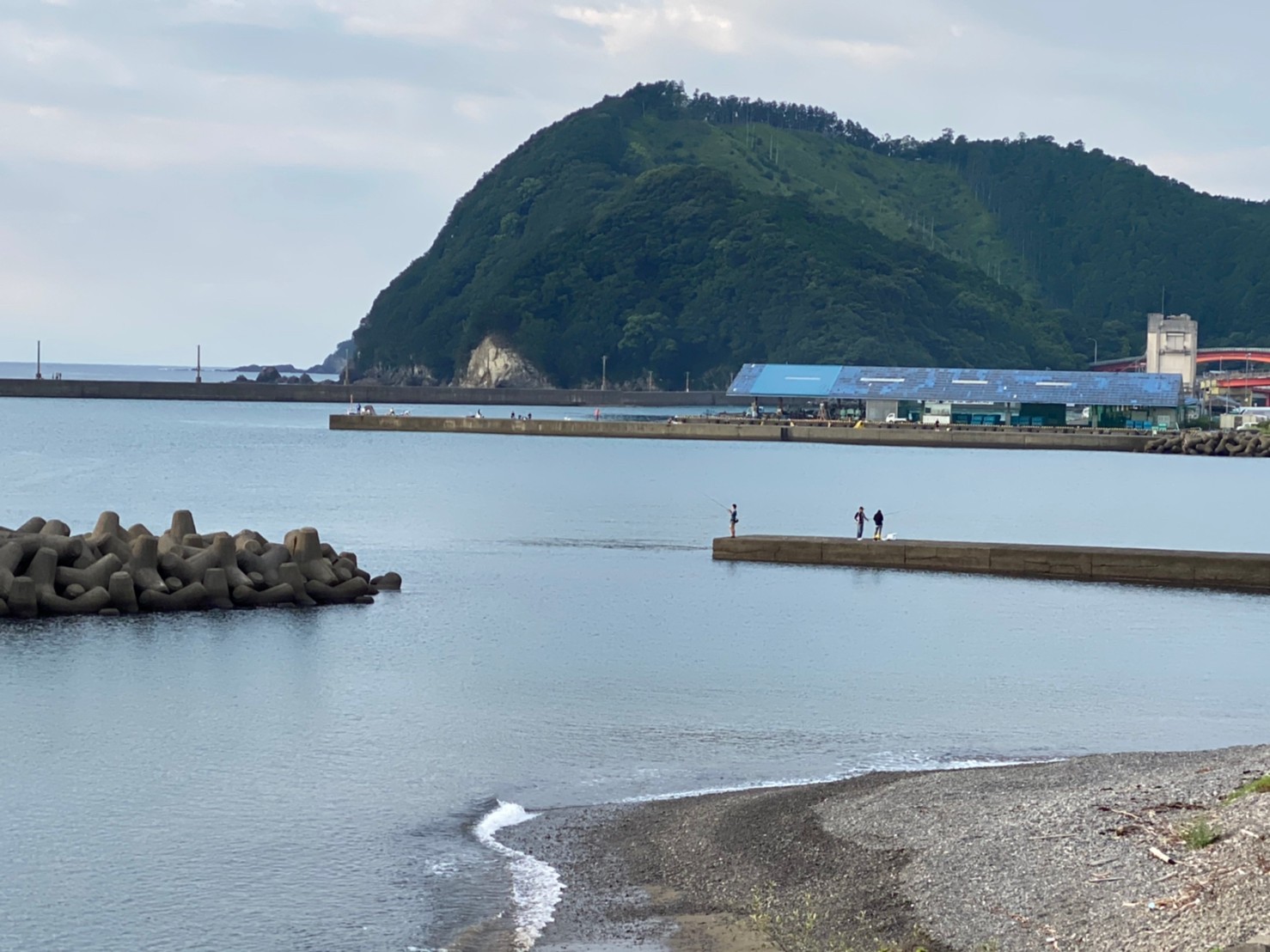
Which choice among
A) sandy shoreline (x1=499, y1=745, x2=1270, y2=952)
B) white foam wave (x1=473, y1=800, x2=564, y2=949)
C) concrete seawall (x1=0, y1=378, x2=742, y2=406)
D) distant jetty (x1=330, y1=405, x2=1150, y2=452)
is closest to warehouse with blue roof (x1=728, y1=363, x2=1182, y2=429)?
distant jetty (x1=330, y1=405, x2=1150, y2=452)

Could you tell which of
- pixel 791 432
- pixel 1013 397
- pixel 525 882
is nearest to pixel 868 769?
pixel 525 882

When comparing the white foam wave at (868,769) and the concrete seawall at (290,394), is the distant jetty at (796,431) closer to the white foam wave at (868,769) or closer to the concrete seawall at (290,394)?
the concrete seawall at (290,394)

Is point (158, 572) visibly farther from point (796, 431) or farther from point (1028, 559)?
point (796, 431)

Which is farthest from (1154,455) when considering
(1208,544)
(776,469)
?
(1208,544)

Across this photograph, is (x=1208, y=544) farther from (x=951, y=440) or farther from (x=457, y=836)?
(x=951, y=440)

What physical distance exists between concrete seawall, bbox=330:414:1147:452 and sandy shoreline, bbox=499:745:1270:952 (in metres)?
98.9

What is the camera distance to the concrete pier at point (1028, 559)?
37344mm

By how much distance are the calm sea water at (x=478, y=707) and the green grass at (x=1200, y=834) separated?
524 cm

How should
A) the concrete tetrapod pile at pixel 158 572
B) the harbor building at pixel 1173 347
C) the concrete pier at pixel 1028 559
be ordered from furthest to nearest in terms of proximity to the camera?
the harbor building at pixel 1173 347 → the concrete pier at pixel 1028 559 → the concrete tetrapod pile at pixel 158 572

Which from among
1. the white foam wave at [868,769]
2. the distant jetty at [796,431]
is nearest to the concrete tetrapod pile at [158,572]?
the white foam wave at [868,769]

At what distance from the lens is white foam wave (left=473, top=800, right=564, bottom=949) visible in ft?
42.9

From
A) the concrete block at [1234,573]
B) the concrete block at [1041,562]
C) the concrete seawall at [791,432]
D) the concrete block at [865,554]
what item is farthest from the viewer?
the concrete seawall at [791,432]

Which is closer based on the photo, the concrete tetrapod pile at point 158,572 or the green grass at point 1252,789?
the green grass at point 1252,789

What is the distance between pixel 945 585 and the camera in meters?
38.4
